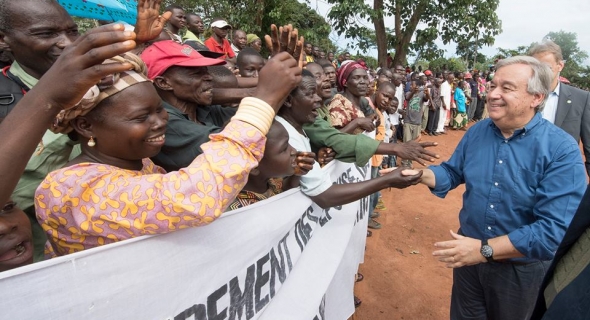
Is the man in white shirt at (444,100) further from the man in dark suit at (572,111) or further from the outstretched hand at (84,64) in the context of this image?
the outstretched hand at (84,64)

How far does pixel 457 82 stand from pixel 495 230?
13.4 m

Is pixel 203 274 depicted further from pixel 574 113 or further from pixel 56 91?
pixel 574 113

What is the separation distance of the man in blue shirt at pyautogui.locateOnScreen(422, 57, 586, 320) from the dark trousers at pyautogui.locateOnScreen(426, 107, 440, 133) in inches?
425

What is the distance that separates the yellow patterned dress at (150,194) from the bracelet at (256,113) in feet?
0.09

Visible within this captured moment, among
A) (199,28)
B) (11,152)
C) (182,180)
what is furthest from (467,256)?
(199,28)

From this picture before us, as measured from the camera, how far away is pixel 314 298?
1957mm

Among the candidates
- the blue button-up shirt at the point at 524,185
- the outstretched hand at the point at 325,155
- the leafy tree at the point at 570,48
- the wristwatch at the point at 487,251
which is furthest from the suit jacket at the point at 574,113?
the leafy tree at the point at 570,48

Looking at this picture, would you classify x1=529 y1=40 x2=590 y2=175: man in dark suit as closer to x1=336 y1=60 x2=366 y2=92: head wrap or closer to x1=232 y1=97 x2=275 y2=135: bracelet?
x1=336 y1=60 x2=366 y2=92: head wrap

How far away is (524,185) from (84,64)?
7.44 feet

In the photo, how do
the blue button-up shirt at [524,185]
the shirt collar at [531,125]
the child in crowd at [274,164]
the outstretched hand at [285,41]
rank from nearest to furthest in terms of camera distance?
the outstretched hand at [285,41], the child in crowd at [274,164], the blue button-up shirt at [524,185], the shirt collar at [531,125]

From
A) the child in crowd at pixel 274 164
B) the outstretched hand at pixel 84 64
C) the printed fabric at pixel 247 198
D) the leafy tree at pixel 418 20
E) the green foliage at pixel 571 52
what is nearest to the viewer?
the outstretched hand at pixel 84 64

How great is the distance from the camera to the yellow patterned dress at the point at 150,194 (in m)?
1.08

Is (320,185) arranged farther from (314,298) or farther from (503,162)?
(503,162)

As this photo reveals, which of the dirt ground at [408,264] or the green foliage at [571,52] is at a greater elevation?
the green foliage at [571,52]
